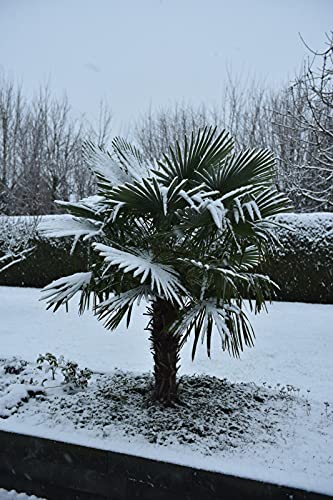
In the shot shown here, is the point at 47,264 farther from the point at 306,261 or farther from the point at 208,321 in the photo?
the point at 208,321

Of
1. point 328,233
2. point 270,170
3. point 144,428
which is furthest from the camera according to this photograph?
point 328,233

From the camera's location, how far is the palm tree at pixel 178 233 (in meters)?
2.26

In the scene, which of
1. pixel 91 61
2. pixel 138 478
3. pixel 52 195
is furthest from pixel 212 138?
pixel 91 61

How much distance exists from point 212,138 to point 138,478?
5.44ft

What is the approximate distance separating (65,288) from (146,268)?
54cm

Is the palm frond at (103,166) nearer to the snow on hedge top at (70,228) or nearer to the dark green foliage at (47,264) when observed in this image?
the snow on hedge top at (70,228)

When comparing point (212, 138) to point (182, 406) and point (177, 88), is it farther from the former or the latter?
point (177, 88)

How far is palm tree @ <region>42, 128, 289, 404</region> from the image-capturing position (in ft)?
7.42

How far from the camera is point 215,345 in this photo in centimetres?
494

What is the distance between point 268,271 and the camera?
6.58 metres

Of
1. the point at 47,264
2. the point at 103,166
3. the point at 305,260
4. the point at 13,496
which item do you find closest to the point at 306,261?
the point at 305,260

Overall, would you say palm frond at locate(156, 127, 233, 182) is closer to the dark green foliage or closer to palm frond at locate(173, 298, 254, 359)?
palm frond at locate(173, 298, 254, 359)

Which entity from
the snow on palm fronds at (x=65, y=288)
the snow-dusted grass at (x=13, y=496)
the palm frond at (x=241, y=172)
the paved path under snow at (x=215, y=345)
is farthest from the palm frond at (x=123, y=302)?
the paved path under snow at (x=215, y=345)

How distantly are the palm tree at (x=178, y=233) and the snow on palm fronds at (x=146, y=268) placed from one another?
0.01 metres
